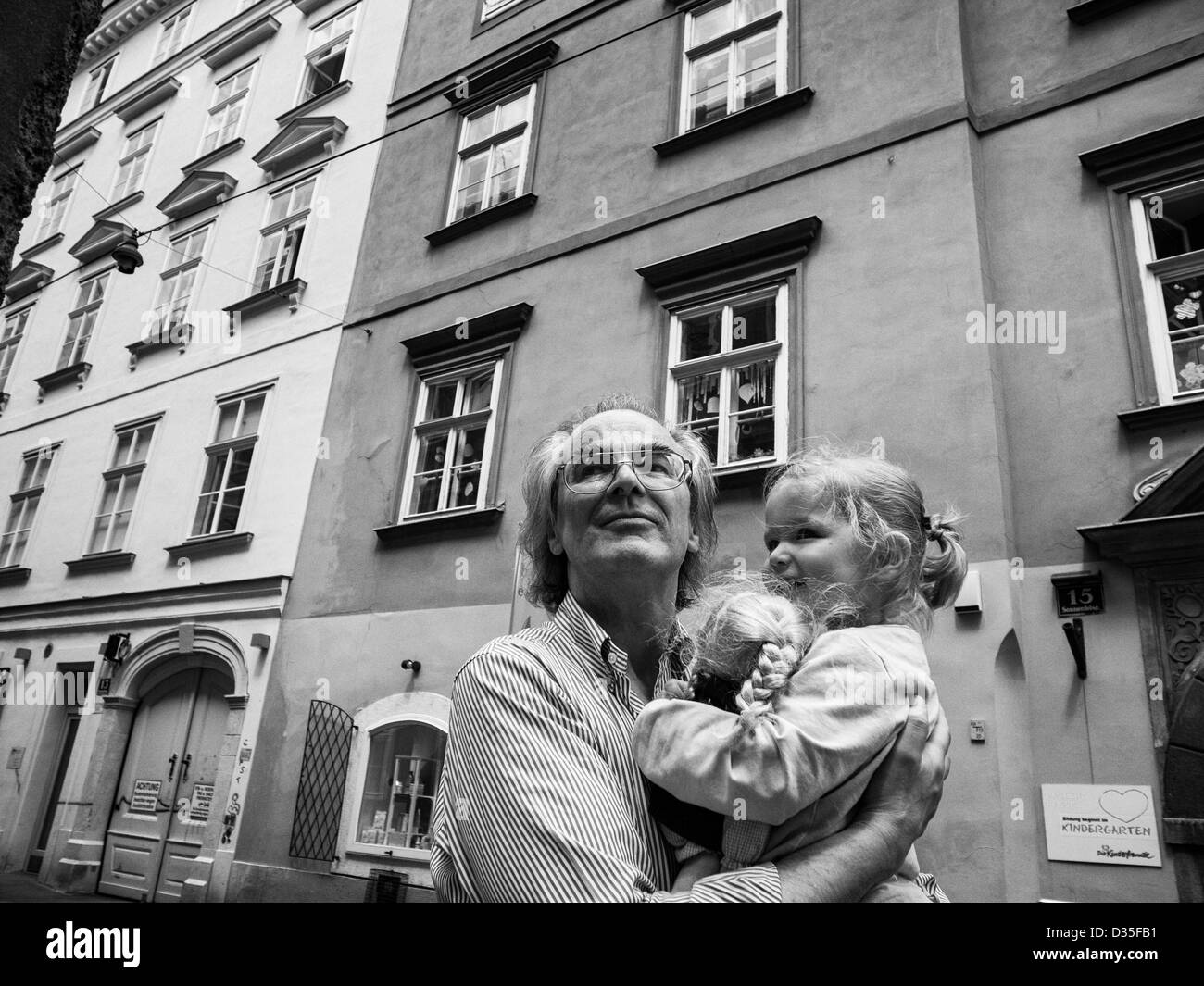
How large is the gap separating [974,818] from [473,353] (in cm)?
454

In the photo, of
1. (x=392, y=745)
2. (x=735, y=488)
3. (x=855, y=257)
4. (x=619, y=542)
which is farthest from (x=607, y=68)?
(x=619, y=542)

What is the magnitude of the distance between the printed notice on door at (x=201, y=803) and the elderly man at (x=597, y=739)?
6186 millimetres

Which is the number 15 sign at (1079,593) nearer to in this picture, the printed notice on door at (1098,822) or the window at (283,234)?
the printed notice on door at (1098,822)

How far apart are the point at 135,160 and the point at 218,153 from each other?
0.76 meters

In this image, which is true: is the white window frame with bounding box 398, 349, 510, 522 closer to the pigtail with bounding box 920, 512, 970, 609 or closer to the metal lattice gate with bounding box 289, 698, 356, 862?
the metal lattice gate with bounding box 289, 698, 356, 862

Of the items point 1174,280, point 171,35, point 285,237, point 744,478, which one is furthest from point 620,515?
point 171,35

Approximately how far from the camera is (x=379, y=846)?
5.45 meters

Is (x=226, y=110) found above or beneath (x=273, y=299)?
above

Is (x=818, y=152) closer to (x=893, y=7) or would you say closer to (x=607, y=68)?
(x=893, y=7)

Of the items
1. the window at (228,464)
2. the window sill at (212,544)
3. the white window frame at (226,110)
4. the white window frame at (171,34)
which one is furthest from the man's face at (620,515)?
the white window frame at (171,34)

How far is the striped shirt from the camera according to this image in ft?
2.54

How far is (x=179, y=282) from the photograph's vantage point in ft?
26.1

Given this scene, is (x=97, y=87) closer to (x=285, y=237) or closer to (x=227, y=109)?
(x=227, y=109)

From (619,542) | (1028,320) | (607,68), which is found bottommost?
(619,542)
